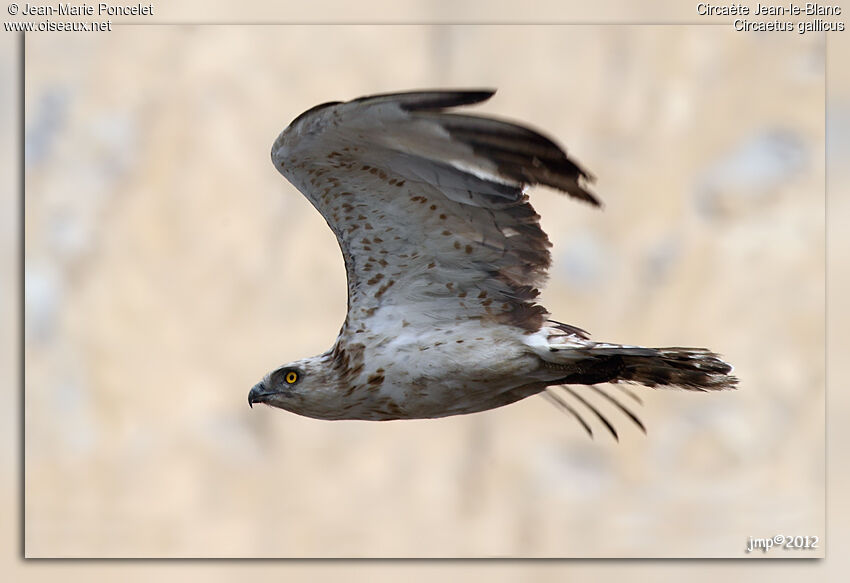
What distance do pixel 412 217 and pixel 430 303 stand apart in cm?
33

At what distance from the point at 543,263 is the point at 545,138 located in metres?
0.93

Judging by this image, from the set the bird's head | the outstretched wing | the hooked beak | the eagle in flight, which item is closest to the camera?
the outstretched wing

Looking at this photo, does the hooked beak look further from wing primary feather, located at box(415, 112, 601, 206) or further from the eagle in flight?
wing primary feather, located at box(415, 112, 601, 206)

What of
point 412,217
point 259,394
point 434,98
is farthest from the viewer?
point 259,394

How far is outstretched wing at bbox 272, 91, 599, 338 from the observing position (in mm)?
3564

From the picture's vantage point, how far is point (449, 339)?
13.0 feet

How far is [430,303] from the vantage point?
4059mm

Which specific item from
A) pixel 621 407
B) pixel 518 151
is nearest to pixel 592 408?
pixel 621 407

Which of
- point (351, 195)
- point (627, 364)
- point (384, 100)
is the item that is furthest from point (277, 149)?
point (627, 364)

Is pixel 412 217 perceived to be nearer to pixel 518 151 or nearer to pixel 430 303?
pixel 430 303

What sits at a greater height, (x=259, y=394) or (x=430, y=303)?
(x=430, y=303)

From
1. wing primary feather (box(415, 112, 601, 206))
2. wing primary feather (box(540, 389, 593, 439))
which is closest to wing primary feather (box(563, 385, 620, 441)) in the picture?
wing primary feather (box(540, 389, 593, 439))

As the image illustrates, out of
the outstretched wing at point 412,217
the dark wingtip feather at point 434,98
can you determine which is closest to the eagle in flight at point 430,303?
the outstretched wing at point 412,217

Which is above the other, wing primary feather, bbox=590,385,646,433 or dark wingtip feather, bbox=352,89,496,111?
dark wingtip feather, bbox=352,89,496,111
